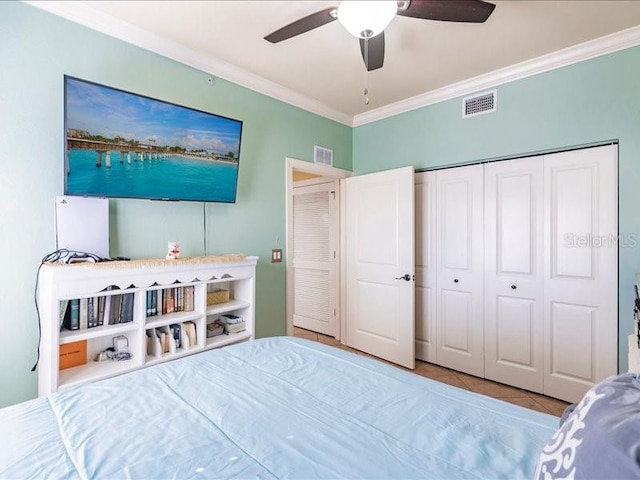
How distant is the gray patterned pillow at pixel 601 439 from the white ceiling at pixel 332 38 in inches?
84.8

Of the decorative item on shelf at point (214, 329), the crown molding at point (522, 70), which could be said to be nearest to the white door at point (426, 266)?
the crown molding at point (522, 70)

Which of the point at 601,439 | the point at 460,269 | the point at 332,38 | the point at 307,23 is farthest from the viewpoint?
the point at 460,269

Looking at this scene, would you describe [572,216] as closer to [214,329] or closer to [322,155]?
[322,155]

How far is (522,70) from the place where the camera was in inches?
106

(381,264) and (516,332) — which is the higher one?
(381,264)

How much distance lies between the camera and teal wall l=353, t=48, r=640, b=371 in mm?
2309

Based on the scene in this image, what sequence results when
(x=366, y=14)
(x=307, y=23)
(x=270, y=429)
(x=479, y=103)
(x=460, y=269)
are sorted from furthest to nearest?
(x=460, y=269) < (x=479, y=103) < (x=307, y=23) < (x=366, y=14) < (x=270, y=429)

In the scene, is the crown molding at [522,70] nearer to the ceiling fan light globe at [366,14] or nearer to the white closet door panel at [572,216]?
the white closet door panel at [572,216]

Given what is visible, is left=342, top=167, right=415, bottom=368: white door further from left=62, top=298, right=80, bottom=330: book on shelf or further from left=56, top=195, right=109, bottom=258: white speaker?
left=62, top=298, right=80, bottom=330: book on shelf

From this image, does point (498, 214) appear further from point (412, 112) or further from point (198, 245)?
point (198, 245)

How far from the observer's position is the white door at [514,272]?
2.71 meters

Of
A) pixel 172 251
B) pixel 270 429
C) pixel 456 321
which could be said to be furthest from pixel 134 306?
pixel 456 321

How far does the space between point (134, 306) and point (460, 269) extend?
2689mm

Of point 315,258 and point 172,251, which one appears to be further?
point 315,258
